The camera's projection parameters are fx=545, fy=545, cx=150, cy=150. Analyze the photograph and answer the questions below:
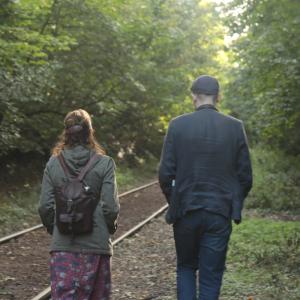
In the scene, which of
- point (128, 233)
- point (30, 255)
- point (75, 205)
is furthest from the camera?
point (128, 233)

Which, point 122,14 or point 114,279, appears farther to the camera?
point 122,14

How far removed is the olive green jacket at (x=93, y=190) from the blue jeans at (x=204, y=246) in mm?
580

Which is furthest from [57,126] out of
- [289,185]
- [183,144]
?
[183,144]

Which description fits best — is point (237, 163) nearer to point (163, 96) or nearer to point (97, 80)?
point (97, 80)

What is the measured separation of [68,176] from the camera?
13.3 feet

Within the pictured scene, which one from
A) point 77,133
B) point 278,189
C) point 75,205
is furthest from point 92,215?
point 278,189

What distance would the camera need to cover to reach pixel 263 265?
757 centimetres

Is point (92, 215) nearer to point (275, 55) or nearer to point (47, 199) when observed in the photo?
point (47, 199)

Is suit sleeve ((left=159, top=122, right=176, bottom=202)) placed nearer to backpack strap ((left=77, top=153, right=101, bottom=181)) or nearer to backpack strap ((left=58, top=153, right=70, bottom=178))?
backpack strap ((left=77, top=153, right=101, bottom=181))

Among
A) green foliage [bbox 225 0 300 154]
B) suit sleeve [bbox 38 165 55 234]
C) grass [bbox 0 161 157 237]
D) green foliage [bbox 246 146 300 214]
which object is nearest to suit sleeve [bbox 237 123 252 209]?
suit sleeve [bbox 38 165 55 234]

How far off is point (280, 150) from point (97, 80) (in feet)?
33.8

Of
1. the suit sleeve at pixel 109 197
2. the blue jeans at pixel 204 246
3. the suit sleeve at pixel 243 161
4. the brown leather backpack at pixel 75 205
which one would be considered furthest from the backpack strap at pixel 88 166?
the suit sleeve at pixel 243 161

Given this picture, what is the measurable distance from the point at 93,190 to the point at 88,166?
0.18 meters

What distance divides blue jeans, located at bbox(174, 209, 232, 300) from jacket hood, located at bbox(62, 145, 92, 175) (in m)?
0.88
